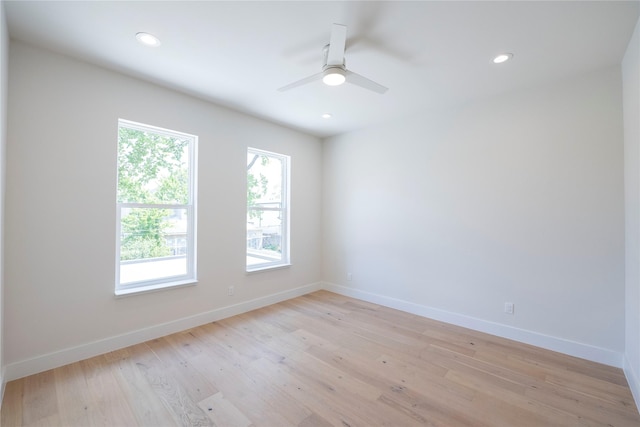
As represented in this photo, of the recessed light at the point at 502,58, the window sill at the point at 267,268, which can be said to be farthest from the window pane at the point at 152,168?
the recessed light at the point at 502,58

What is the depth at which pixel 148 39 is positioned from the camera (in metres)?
2.24

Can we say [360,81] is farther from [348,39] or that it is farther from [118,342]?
[118,342]

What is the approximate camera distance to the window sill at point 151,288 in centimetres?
281

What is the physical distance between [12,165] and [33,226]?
1.66 ft

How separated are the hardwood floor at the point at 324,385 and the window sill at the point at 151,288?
0.53 meters

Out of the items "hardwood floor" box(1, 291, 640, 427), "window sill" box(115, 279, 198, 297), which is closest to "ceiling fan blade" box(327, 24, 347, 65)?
"hardwood floor" box(1, 291, 640, 427)

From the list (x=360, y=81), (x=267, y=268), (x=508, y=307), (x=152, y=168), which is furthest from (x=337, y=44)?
(x=508, y=307)

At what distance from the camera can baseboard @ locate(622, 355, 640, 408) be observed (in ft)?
6.66

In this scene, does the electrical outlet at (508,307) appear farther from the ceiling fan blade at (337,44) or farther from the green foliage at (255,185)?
the green foliage at (255,185)

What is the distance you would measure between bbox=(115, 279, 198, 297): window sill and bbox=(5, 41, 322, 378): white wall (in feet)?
0.22

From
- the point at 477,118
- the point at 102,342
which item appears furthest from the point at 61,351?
the point at 477,118

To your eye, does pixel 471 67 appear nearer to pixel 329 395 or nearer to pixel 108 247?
pixel 329 395

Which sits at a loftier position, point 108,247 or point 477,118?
Result: point 477,118

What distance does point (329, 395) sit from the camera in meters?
2.11
